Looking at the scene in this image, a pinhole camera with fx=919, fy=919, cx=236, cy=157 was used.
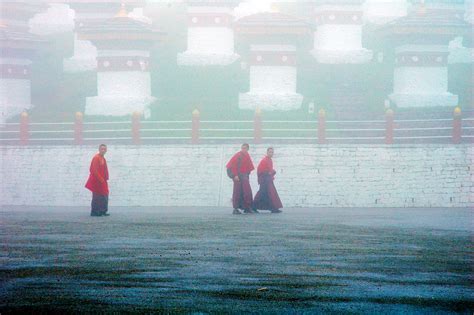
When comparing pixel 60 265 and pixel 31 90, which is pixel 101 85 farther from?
pixel 60 265

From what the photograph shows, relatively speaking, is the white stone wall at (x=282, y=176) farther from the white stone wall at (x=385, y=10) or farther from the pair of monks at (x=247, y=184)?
the white stone wall at (x=385, y=10)

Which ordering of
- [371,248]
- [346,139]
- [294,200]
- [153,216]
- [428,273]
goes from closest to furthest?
1. [428,273]
2. [371,248]
3. [153,216]
4. [294,200]
5. [346,139]

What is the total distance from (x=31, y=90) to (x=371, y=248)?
24048 millimetres

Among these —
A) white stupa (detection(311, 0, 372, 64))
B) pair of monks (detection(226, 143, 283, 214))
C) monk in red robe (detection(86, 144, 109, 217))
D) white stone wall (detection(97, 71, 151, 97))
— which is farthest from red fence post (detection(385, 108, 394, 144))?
white stupa (detection(311, 0, 372, 64))

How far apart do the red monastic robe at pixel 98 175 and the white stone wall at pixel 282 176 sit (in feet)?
18.4

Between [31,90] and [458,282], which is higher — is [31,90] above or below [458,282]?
above

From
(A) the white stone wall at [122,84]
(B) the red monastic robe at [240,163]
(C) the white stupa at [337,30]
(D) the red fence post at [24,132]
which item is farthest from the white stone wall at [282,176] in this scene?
(C) the white stupa at [337,30]

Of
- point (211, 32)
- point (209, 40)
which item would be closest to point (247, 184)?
point (209, 40)

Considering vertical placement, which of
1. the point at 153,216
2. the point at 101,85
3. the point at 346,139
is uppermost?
the point at 101,85

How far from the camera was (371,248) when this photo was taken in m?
10.3

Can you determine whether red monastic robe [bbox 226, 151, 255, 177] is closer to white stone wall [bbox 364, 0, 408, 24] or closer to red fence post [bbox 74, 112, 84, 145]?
red fence post [bbox 74, 112, 84, 145]

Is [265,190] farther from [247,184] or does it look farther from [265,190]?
[247,184]

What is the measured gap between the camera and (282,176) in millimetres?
22750

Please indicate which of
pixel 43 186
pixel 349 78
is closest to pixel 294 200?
pixel 43 186
